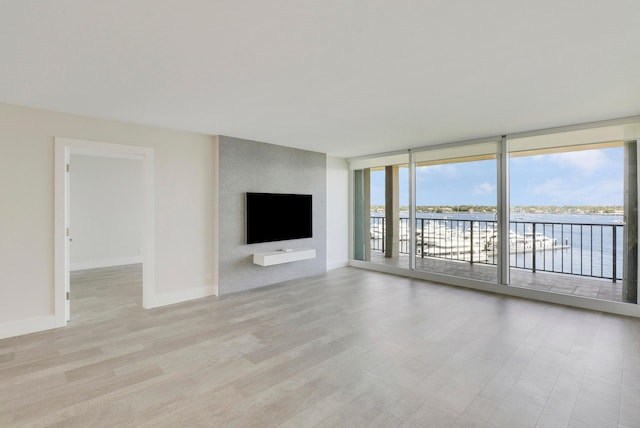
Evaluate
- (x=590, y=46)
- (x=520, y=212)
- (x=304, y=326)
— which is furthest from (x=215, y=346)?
(x=520, y=212)

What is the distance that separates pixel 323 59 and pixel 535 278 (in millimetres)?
5221

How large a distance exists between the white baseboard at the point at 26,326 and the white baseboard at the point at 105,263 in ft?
12.0

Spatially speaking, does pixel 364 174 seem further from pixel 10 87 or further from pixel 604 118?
pixel 10 87

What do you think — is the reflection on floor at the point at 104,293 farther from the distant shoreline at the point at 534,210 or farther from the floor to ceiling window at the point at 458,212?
the distant shoreline at the point at 534,210

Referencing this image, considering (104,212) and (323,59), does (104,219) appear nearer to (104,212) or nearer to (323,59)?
(104,212)

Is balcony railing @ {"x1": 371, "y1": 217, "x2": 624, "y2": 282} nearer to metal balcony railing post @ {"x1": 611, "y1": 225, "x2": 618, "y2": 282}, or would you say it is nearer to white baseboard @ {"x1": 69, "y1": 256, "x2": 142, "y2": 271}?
metal balcony railing post @ {"x1": 611, "y1": 225, "x2": 618, "y2": 282}

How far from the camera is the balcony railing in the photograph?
4922 millimetres

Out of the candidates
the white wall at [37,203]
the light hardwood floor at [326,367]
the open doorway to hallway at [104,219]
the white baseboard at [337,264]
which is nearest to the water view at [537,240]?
the white baseboard at [337,264]

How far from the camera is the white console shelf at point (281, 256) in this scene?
498 cm

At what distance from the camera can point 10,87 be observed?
2.76 metres

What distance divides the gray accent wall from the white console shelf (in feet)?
0.58

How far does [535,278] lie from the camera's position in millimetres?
5270

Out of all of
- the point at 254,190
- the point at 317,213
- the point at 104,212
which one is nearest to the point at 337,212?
the point at 317,213

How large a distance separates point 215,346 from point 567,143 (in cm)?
518
